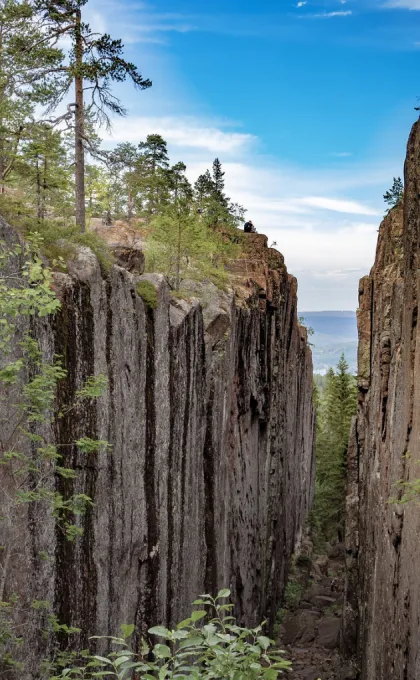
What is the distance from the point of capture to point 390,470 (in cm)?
1981

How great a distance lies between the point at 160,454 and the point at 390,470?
24.7 feet

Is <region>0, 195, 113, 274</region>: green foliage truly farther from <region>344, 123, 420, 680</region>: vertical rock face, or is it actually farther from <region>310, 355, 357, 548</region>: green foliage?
<region>310, 355, 357, 548</region>: green foliage

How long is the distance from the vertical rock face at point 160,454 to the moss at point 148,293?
0.25 meters

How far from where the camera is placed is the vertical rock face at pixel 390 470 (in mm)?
16109

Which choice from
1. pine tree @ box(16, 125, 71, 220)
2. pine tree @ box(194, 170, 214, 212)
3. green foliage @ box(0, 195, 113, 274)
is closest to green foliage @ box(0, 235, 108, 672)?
green foliage @ box(0, 195, 113, 274)

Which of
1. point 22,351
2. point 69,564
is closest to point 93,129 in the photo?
point 22,351

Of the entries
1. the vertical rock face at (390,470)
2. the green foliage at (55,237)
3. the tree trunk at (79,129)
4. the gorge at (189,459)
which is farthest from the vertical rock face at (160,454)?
the vertical rock face at (390,470)

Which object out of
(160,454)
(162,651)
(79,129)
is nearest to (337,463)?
(160,454)

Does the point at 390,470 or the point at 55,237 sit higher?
the point at 55,237

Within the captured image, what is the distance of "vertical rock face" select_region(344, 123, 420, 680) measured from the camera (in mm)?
16109

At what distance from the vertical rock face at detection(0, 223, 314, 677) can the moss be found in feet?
0.83

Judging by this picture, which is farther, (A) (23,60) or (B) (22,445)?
(A) (23,60)

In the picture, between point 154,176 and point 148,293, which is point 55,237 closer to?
point 148,293

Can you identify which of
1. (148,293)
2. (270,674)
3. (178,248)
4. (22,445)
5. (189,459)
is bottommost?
(189,459)
